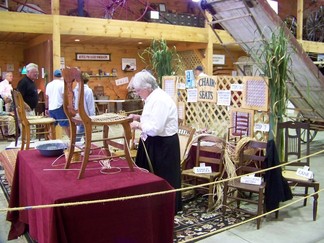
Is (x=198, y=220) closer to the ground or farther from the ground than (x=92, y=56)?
closer to the ground

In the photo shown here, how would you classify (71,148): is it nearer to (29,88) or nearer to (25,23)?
(29,88)

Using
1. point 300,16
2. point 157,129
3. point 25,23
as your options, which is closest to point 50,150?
point 157,129

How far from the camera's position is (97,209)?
2006 mm

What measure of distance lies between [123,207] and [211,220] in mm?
1617

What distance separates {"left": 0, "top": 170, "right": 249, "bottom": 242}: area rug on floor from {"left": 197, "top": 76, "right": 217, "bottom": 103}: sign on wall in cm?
161

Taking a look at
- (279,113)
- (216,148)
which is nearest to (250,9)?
(279,113)

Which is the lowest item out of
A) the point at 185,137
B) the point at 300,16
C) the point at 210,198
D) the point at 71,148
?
the point at 210,198

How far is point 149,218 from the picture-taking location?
2203 millimetres

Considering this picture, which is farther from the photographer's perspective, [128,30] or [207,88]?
[128,30]

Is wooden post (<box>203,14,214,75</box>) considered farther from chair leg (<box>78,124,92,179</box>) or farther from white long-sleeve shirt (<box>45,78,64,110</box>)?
chair leg (<box>78,124,92,179</box>)

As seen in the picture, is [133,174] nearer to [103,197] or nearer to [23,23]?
[103,197]

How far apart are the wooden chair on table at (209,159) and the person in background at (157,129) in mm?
709

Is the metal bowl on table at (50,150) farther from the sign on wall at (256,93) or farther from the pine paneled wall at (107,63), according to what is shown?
the pine paneled wall at (107,63)

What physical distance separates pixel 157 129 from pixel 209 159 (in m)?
1.36
